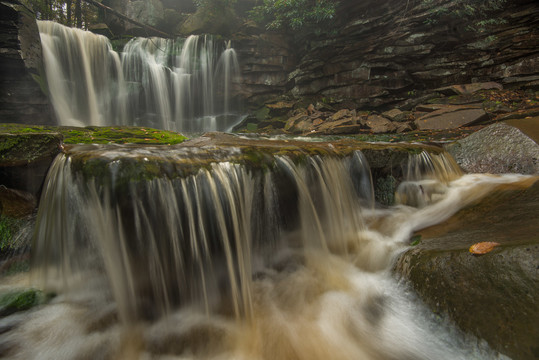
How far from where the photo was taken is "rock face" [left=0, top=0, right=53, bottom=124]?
6.90 m

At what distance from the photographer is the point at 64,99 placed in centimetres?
881

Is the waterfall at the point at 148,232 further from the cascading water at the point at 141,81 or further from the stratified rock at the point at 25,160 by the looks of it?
the cascading water at the point at 141,81

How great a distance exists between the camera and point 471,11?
9.63 metres

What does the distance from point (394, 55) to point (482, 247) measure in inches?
468

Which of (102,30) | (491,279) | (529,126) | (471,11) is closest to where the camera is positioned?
(491,279)

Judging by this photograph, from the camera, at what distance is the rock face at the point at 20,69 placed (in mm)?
6898

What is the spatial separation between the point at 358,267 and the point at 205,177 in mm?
2270

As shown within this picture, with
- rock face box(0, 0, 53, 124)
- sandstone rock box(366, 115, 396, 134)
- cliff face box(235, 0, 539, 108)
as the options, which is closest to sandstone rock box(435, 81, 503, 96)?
cliff face box(235, 0, 539, 108)

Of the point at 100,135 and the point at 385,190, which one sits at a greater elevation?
the point at 100,135

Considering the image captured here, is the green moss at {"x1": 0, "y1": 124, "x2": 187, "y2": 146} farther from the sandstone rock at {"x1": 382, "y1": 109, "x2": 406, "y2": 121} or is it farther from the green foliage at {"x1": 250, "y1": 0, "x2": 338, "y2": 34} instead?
the green foliage at {"x1": 250, "y1": 0, "x2": 338, "y2": 34}

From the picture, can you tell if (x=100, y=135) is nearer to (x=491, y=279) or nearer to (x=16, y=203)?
(x=16, y=203)

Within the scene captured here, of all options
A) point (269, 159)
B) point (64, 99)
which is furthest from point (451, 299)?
point (64, 99)

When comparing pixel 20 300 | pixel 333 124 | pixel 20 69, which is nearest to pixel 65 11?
pixel 20 69

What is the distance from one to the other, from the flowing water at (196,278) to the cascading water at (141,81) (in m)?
8.29
